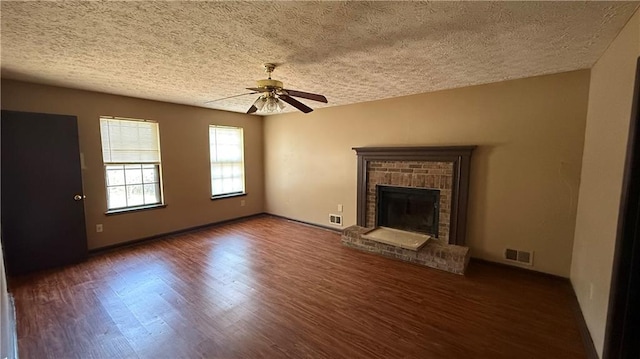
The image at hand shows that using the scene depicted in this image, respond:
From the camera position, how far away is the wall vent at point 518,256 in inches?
124

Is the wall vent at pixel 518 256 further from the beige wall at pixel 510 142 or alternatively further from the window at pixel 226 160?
the window at pixel 226 160

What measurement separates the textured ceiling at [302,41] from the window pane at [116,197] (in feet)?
5.27

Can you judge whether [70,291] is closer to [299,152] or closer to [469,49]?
[299,152]

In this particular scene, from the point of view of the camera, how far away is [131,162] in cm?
417

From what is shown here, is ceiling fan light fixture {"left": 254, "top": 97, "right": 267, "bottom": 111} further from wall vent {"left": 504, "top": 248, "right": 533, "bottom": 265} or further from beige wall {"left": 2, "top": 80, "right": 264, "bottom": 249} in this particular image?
wall vent {"left": 504, "top": 248, "right": 533, "bottom": 265}

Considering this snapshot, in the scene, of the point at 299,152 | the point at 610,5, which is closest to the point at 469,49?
the point at 610,5

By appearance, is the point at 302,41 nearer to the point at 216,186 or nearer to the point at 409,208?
the point at 409,208

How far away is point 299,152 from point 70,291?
3.89m

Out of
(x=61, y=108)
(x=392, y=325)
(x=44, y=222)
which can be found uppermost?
(x=61, y=108)

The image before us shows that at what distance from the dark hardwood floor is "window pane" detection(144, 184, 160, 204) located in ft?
3.40

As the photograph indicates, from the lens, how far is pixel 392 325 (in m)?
2.25

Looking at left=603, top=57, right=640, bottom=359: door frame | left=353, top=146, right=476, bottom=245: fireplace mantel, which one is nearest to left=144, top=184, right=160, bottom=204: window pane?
left=353, top=146, right=476, bottom=245: fireplace mantel

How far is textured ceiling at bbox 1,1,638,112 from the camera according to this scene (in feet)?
5.30

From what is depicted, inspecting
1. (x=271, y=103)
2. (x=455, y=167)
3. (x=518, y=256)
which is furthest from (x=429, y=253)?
(x=271, y=103)
